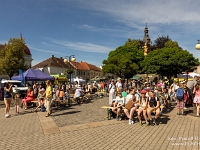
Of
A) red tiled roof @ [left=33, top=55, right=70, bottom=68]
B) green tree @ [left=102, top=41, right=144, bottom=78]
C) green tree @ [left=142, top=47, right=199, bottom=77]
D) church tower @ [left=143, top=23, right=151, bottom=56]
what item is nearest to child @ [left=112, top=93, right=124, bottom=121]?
green tree @ [left=142, top=47, right=199, bottom=77]

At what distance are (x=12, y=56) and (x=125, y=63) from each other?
75.6ft

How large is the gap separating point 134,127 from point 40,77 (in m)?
12.7

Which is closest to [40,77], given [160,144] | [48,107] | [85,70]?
[48,107]

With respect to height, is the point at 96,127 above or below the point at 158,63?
below

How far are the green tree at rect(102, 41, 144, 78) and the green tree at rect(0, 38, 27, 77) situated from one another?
62.8ft

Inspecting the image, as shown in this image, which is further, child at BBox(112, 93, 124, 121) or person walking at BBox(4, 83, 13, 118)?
person walking at BBox(4, 83, 13, 118)

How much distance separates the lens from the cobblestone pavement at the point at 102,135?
17.9ft

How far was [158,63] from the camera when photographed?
1211 inches

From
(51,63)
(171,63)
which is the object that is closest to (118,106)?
(171,63)

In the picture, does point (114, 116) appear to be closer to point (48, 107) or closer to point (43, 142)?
point (48, 107)

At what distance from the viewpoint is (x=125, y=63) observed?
43.3 m

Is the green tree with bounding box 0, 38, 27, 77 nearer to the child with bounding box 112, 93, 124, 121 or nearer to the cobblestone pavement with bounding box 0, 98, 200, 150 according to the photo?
the cobblestone pavement with bounding box 0, 98, 200, 150

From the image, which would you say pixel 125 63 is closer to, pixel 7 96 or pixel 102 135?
pixel 7 96

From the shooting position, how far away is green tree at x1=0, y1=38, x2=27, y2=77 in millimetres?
32344
